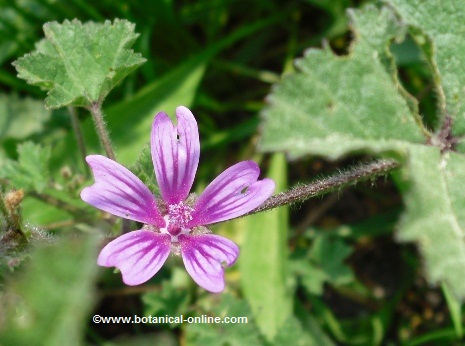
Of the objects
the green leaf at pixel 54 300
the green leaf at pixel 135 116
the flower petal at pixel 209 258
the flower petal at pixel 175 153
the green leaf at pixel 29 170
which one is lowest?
the green leaf at pixel 54 300

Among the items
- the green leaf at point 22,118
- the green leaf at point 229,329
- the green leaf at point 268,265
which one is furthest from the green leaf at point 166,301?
the green leaf at point 22,118

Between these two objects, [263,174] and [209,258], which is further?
[263,174]

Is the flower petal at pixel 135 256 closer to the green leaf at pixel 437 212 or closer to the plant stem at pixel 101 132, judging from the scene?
the plant stem at pixel 101 132

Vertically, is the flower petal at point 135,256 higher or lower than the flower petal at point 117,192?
lower

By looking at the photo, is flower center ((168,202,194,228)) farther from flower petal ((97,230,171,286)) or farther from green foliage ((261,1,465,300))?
green foliage ((261,1,465,300))

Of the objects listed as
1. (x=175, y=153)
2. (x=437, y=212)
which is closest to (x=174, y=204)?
(x=175, y=153)

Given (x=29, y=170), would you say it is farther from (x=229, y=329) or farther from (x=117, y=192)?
(x=229, y=329)

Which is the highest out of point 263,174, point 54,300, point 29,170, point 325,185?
point 263,174
